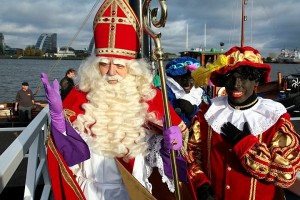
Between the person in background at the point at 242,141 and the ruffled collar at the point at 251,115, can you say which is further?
the ruffled collar at the point at 251,115

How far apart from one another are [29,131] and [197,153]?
3.60 feet

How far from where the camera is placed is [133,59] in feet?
7.85

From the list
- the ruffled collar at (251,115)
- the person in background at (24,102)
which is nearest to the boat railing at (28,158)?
the ruffled collar at (251,115)

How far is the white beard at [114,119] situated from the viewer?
85.9 inches

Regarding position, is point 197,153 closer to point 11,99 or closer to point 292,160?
point 292,160

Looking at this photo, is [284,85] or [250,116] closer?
[250,116]

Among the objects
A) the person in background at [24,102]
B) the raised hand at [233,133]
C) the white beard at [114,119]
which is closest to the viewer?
the raised hand at [233,133]

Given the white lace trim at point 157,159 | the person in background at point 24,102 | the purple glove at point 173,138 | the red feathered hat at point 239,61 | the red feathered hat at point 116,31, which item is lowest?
the person in background at point 24,102

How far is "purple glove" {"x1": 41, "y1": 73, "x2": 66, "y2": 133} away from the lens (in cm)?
187

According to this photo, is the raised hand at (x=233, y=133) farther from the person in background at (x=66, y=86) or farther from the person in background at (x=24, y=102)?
the person in background at (x=24, y=102)

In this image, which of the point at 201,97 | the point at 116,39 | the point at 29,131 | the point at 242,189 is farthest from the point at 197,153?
the point at 201,97

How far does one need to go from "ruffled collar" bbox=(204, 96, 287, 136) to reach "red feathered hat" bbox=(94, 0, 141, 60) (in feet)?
2.27

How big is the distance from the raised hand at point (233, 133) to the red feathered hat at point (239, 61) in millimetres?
310

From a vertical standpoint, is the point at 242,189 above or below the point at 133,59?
below
